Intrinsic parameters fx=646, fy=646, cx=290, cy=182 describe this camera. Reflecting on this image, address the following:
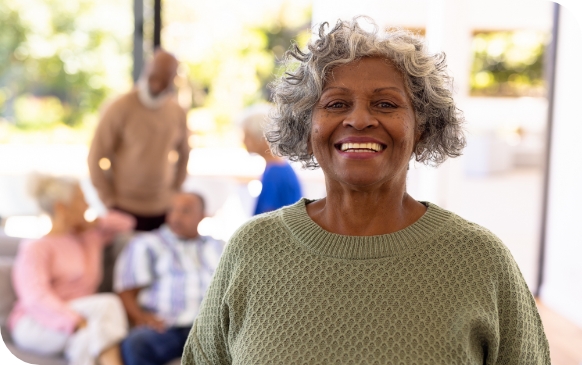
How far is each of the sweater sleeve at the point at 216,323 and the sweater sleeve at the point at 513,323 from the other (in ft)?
1.41

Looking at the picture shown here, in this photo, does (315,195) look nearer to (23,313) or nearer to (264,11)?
(23,313)

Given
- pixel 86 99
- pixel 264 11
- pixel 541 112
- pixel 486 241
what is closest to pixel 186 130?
pixel 486 241

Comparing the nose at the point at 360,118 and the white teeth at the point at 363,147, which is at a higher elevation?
the nose at the point at 360,118

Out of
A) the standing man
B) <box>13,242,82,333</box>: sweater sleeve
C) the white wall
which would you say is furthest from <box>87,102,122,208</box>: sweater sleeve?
the white wall

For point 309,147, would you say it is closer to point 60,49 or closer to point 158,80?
point 158,80

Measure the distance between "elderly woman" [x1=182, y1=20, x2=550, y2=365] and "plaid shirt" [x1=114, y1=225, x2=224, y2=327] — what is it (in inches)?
64.2

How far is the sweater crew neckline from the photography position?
1.03m

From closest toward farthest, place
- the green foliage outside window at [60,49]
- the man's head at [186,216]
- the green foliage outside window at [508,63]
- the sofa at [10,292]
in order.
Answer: the sofa at [10,292]
the man's head at [186,216]
the green foliage outside window at [60,49]
the green foliage outside window at [508,63]

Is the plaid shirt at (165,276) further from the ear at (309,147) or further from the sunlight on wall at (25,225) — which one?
the sunlight on wall at (25,225)

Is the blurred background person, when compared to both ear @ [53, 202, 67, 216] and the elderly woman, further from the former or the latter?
the elderly woman

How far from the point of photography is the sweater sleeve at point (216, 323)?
3.60ft

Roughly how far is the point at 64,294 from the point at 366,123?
6.91 feet

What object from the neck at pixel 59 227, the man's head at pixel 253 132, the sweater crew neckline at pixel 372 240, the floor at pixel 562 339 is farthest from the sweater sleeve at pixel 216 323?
the floor at pixel 562 339

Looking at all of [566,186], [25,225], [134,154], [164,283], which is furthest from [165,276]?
[25,225]
